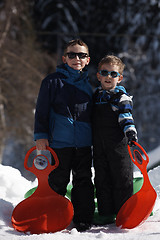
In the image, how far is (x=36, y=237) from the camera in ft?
5.71

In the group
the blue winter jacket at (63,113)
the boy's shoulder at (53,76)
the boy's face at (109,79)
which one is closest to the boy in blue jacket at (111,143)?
the boy's face at (109,79)

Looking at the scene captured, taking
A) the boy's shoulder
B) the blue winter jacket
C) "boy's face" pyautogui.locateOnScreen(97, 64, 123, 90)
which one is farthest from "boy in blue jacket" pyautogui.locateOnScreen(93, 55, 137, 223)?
the boy's shoulder

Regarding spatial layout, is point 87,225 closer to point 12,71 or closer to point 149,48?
point 12,71

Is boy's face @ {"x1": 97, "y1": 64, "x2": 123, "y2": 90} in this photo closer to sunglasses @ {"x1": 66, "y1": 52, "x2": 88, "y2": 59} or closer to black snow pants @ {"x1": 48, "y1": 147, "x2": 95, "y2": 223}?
sunglasses @ {"x1": 66, "y1": 52, "x2": 88, "y2": 59}

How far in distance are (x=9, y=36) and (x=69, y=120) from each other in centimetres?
803

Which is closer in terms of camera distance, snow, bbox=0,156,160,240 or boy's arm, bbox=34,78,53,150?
snow, bbox=0,156,160,240

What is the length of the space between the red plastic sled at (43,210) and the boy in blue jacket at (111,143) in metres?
0.29

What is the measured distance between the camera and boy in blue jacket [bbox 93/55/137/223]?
7.11ft

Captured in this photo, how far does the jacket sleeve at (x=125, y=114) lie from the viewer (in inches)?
81.9

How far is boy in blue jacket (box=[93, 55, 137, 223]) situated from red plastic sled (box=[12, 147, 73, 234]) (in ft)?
0.97

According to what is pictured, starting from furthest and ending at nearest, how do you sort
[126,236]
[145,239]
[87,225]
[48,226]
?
[87,225] → [48,226] → [126,236] → [145,239]

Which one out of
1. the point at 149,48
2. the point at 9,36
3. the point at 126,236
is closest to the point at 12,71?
the point at 9,36

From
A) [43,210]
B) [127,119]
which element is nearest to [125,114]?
[127,119]

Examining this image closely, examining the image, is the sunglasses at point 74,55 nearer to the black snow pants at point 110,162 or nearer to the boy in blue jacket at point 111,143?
the boy in blue jacket at point 111,143
